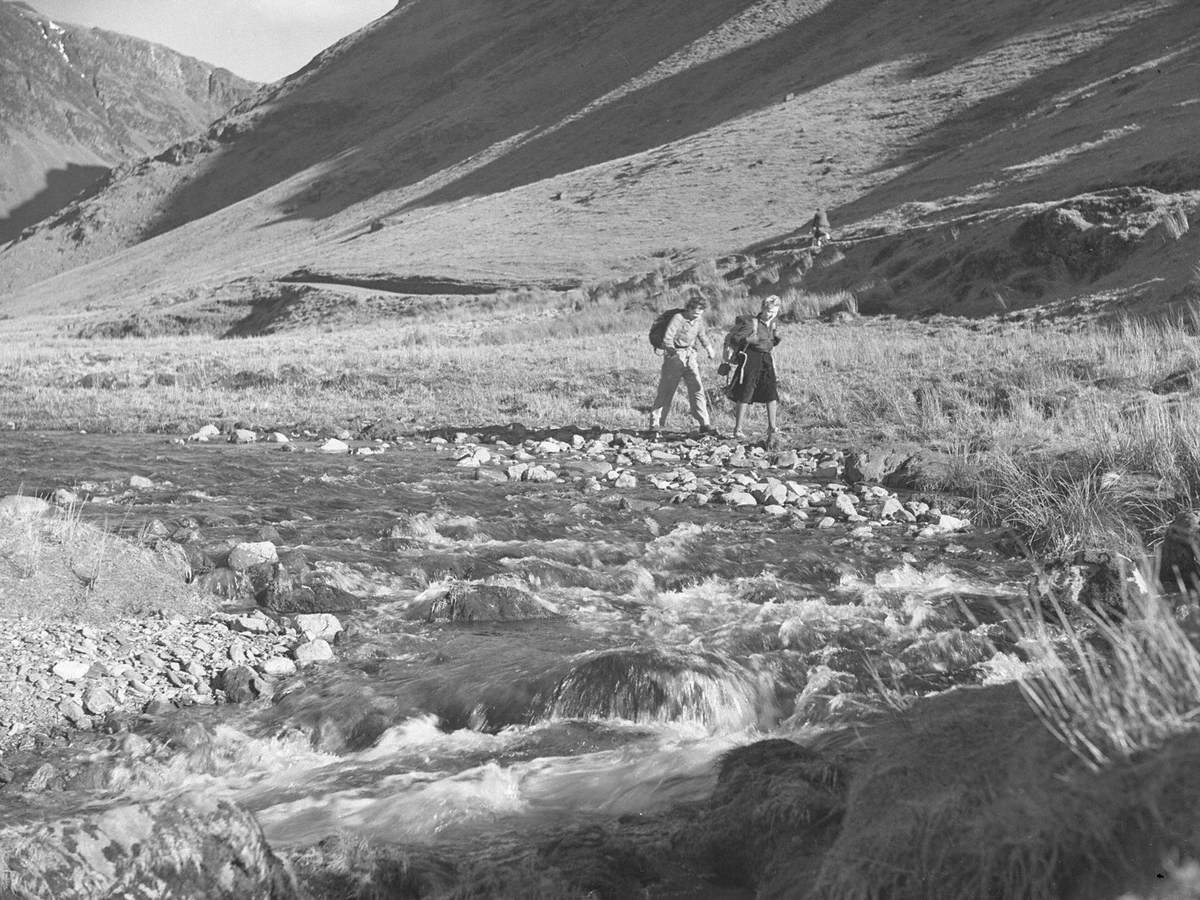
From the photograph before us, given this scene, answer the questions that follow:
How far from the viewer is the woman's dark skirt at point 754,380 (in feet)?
46.2

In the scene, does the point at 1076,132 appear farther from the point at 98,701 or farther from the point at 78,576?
the point at 98,701

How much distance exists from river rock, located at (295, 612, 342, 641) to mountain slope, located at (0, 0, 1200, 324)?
22.4 meters

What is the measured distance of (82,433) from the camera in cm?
1598

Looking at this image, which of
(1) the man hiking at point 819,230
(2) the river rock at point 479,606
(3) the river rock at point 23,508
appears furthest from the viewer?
(1) the man hiking at point 819,230

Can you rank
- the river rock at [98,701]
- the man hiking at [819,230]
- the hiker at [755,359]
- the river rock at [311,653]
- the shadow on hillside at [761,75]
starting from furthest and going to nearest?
the shadow on hillside at [761,75], the man hiking at [819,230], the hiker at [755,359], the river rock at [311,653], the river rock at [98,701]

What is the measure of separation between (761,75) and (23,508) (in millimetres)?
70207

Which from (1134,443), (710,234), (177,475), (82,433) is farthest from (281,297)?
(1134,443)

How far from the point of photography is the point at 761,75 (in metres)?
72.8

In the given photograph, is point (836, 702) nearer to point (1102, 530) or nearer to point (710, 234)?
point (1102, 530)

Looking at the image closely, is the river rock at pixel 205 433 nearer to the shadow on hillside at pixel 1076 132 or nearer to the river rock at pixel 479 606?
the river rock at pixel 479 606

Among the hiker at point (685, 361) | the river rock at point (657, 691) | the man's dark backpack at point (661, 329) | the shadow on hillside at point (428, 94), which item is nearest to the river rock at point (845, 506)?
the hiker at point (685, 361)

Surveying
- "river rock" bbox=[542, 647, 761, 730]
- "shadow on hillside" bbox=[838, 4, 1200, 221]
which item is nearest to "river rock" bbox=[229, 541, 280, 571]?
"river rock" bbox=[542, 647, 761, 730]

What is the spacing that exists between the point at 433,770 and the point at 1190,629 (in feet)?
10.9

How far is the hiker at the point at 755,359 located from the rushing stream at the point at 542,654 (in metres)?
3.16
